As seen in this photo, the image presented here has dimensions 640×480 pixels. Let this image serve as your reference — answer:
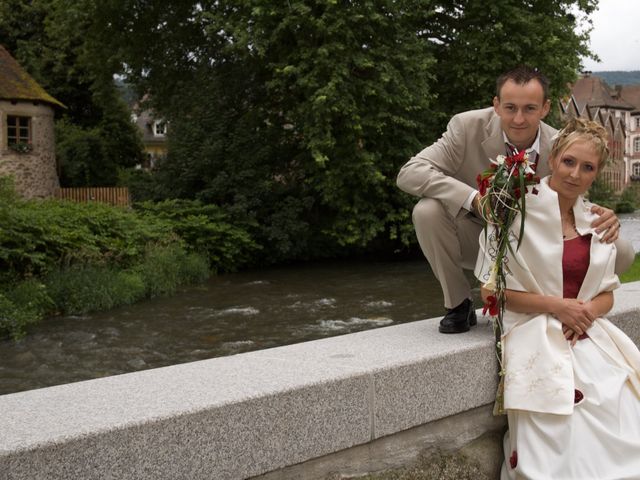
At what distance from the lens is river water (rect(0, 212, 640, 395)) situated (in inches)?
424

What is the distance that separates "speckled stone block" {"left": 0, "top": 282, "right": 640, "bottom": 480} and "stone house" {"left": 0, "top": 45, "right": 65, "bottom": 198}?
28678 mm

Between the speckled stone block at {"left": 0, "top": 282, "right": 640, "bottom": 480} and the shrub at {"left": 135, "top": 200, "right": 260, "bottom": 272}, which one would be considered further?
the shrub at {"left": 135, "top": 200, "right": 260, "bottom": 272}

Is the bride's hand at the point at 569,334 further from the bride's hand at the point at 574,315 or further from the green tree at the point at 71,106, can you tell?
the green tree at the point at 71,106

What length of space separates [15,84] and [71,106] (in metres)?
7.41

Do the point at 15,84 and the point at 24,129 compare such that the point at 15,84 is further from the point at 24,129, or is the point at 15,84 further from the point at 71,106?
the point at 71,106

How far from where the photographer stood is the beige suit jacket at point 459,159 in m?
3.97

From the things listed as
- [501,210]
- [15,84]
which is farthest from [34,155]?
[501,210]

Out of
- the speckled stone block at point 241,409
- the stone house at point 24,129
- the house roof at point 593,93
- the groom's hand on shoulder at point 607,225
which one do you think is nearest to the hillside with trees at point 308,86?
the stone house at point 24,129

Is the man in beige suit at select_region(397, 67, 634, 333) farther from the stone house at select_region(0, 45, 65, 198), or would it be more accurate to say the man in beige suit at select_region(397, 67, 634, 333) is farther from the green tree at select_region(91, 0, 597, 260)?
the stone house at select_region(0, 45, 65, 198)

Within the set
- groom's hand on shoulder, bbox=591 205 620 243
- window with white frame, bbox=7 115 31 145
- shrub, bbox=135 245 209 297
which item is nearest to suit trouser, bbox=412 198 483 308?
groom's hand on shoulder, bbox=591 205 620 243

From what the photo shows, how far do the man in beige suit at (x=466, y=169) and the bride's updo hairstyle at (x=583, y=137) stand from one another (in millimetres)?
282

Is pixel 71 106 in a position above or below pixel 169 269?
above

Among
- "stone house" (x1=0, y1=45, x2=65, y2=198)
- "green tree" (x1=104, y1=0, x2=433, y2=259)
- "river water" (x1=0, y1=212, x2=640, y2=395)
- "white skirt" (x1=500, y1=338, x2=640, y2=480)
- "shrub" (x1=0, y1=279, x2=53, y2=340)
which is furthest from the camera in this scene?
"stone house" (x1=0, y1=45, x2=65, y2=198)

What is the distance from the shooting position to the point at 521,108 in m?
3.89
